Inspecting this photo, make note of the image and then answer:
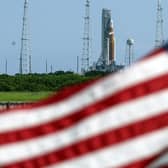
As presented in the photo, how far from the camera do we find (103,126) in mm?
2732

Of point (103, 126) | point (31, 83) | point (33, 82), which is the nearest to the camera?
point (103, 126)

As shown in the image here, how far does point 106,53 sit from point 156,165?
7680 cm

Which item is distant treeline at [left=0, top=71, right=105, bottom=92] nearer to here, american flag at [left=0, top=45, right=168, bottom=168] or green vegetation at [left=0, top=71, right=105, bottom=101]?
green vegetation at [left=0, top=71, right=105, bottom=101]

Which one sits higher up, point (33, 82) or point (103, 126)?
point (33, 82)

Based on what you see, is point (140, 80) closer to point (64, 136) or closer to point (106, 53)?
point (64, 136)

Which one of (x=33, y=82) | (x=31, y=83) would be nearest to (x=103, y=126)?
(x=31, y=83)

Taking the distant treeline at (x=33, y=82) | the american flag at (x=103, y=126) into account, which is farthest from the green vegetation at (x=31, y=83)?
the american flag at (x=103, y=126)

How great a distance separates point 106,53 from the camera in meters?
79.4

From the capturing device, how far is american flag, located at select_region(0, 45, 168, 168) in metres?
2.69

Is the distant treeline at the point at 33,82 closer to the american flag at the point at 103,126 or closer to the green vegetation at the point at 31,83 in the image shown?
the green vegetation at the point at 31,83

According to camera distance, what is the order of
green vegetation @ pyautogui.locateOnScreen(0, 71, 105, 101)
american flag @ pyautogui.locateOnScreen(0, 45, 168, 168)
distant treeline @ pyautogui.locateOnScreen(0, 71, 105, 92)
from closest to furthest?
1. american flag @ pyautogui.locateOnScreen(0, 45, 168, 168)
2. green vegetation @ pyautogui.locateOnScreen(0, 71, 105, 101)
3. distant treeline @ pyautogui.locateOnScreen(0, 71, 105, 92)

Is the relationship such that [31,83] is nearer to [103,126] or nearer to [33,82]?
[33,82]

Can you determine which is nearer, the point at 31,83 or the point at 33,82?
the point at 31,83

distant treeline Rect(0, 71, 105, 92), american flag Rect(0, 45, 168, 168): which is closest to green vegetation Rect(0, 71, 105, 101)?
distant treeline Rect(0, 71, 105, 92)
